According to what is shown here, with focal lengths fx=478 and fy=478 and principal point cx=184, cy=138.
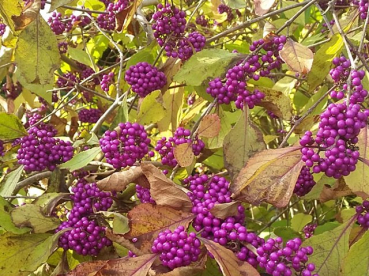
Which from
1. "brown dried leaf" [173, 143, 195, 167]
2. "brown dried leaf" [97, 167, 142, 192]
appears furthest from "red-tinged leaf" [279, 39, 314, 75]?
"brown dried leaf" [97, 167, 142, 192]

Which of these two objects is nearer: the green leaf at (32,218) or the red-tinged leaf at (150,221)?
the red-tinged leaf at (150,221)

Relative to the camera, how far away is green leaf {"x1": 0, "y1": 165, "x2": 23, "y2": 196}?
1.16 meters

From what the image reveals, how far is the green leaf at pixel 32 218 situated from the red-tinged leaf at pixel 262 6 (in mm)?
633


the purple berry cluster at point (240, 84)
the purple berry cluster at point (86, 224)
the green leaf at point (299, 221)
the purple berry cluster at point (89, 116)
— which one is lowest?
the green leaf at point (299, 221)

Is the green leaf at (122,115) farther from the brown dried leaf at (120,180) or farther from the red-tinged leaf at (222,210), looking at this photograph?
the red-tinged leaf at (222,210)

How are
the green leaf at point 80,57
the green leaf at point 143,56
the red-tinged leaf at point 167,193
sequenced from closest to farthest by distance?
1. the red-tinged leaf at point 167,193
2. the green leaf at point 143,56
3. the green leaf at point 80,57

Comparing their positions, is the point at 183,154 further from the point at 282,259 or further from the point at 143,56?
the point at 143,56

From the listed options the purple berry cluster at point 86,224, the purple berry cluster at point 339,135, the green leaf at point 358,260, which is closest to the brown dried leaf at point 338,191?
the green leaf at point 358,260

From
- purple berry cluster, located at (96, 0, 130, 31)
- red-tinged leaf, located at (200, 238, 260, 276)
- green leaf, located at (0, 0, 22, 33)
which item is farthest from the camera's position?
purple berry cluster, located at (96, 0, 130, 31)

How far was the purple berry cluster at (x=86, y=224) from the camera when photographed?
3.09 ft

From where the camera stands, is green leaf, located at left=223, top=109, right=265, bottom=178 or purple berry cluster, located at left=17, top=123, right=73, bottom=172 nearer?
green leaf, located at left=223, top=109, right=265, bottom=178

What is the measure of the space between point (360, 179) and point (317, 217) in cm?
105

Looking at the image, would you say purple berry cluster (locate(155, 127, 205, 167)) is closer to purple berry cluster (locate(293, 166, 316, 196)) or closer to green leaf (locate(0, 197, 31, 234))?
purple berry cluster (locate(293, 166, 316, 196))

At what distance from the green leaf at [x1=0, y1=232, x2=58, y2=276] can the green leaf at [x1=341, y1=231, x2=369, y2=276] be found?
0.54m
